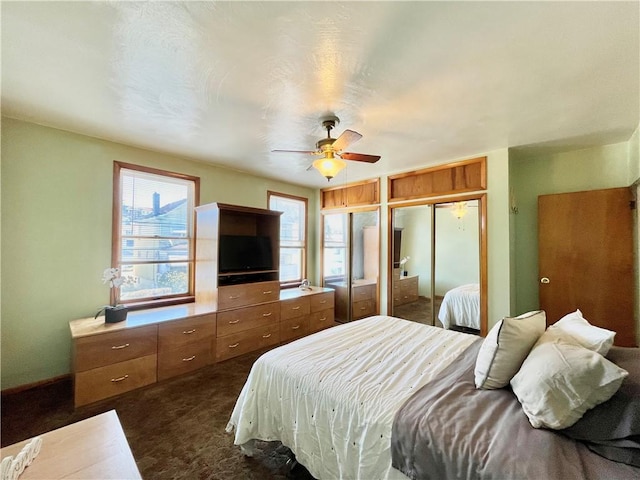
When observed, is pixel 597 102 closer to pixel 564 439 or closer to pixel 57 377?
pixel 564 439

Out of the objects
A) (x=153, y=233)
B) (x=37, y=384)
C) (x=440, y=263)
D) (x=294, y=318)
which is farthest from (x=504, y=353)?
(x=37, y=384)

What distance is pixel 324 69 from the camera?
176 centimetres

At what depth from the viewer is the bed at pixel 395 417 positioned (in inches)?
38.8

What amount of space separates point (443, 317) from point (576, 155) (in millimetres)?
2583

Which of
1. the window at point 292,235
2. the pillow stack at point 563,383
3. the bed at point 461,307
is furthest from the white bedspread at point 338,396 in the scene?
the window at point 292,235

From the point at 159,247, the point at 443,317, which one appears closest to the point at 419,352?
the point at 443,317

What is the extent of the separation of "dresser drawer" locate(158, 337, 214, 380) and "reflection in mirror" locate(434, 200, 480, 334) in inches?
121

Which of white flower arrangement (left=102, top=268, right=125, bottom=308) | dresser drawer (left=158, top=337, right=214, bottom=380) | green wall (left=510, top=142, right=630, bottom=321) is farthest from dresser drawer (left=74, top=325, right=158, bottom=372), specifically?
green wall (left=510, top=142, right=630, bottom=321)

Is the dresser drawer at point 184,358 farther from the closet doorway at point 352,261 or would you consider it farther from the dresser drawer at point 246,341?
the closet doorway at point 352,261

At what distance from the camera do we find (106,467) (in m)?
1.02

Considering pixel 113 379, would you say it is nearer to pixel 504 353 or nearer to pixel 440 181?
pixel 504 353

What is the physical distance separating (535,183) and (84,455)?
4.82m

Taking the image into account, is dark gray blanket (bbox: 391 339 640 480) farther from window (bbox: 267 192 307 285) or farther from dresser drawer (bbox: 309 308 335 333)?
window (bbox: 267 192 307 285)

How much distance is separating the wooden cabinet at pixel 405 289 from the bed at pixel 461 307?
470mm
